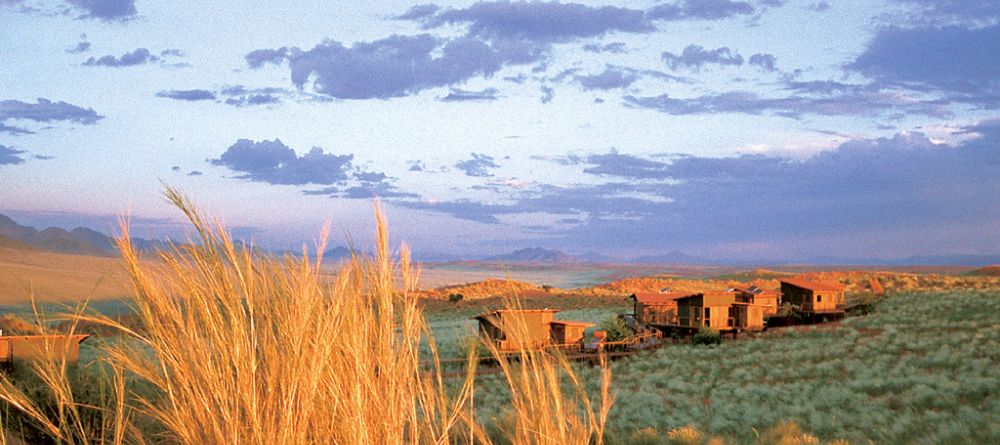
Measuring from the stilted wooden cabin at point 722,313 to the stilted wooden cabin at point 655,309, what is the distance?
5.22 feet

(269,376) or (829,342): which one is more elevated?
(269,376)

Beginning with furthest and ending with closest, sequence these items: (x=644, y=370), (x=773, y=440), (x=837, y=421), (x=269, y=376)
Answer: (x=644, y=370) < (x=837, y=421) < (x=773, y=440) < (x=269, y=376)

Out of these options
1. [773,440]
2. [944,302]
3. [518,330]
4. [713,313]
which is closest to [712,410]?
[773,440]

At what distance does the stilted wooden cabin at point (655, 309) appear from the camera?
29141mm

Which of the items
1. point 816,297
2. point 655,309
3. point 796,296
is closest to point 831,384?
point 655,309

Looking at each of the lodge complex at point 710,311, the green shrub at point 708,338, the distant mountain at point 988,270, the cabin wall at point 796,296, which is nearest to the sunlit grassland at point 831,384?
the green shrub at point 708,338

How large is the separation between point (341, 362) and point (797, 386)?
13450 mm

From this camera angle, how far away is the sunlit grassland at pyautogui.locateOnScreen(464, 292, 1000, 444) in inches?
424

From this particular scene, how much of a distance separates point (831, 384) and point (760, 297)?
1564cm

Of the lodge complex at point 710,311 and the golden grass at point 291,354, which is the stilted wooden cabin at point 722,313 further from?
the golden grass at point 291,354

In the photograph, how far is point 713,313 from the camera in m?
26.5

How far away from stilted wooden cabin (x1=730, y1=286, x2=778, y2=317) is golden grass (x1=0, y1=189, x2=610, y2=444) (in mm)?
27588

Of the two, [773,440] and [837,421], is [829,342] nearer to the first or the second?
[837,421]

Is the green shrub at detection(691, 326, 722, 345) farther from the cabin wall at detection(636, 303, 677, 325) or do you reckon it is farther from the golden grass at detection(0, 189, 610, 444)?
the golden grass at detection(0, 189, 610, 444)
